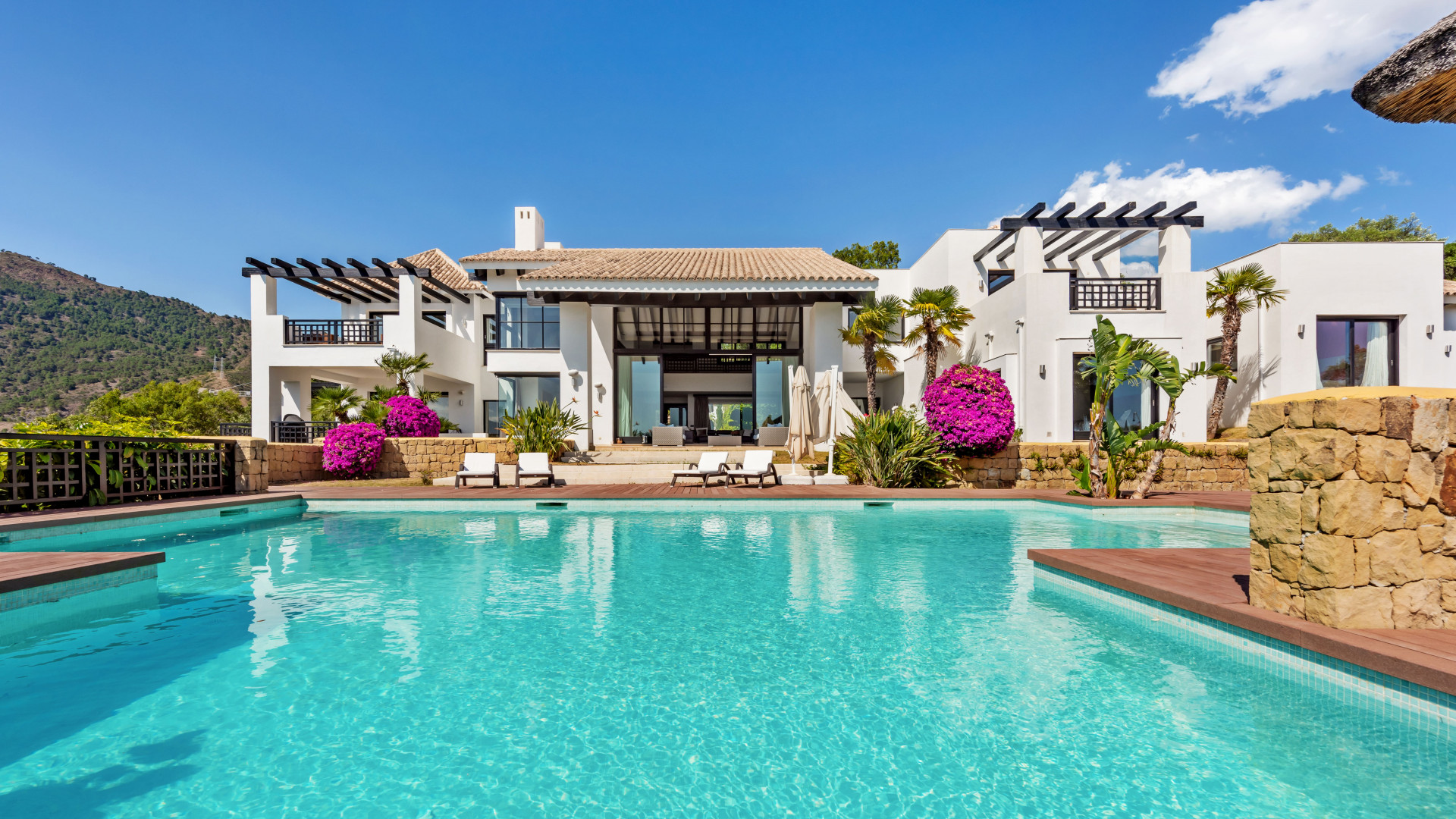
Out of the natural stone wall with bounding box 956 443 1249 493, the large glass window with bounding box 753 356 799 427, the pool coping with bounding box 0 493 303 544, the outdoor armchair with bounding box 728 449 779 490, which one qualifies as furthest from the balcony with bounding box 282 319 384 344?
Result: the natural stone wall with bounding box 956 443 1249 493

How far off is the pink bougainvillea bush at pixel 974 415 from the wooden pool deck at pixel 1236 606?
6656mm

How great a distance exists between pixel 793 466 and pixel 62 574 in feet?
38.3

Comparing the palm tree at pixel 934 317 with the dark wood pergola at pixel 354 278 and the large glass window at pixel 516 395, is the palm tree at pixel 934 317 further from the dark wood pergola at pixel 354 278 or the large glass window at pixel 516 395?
the dark wood pergola at pixel 354 278

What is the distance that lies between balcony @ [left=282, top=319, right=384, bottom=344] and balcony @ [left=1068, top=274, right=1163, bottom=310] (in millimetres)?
21096

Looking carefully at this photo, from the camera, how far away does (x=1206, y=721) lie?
3004mm

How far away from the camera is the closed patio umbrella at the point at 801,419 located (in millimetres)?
14359

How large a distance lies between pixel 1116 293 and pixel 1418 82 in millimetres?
14100

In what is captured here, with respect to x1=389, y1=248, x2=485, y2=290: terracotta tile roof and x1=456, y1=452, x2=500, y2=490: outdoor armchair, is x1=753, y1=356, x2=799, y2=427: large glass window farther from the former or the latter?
x1=389, y1=248, x2=485, y2=290: terracotta tile roof

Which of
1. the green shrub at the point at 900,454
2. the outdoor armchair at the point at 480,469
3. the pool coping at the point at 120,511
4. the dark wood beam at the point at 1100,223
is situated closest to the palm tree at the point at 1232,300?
the dark wood beam at the point at 1100,223

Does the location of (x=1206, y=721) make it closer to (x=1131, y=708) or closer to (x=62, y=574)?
(x=1131, y=708)

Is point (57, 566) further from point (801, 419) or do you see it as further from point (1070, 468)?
point (1070, 468)

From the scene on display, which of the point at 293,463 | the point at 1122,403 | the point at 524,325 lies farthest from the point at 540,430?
the point at 1122,403

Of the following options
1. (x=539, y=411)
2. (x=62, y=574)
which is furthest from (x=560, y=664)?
(x=539, y=411)

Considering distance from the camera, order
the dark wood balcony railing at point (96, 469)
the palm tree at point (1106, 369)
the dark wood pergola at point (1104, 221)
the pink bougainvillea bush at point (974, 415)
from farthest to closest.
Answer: the dark wood pergola at point (1104, 221) < the pink bougainvillea bush at point (974, 415) < the palm tree at point (1106, 369) < the dark wood balcony railing at point (96, 469)
